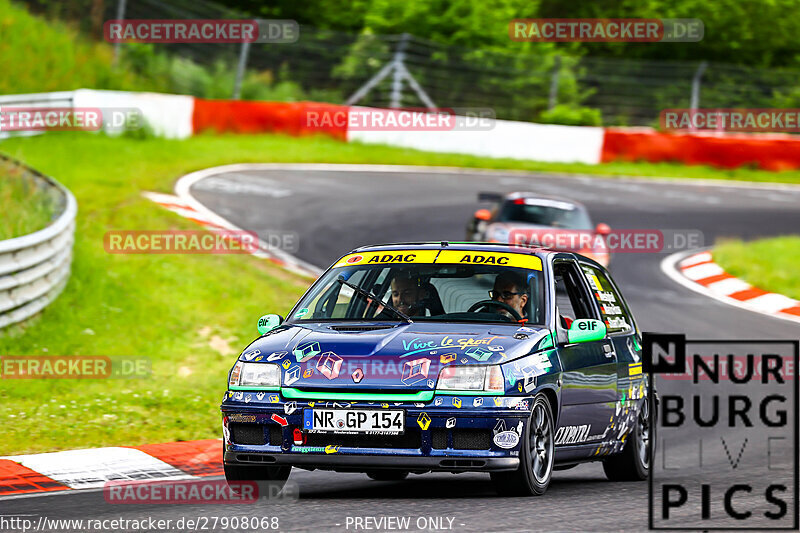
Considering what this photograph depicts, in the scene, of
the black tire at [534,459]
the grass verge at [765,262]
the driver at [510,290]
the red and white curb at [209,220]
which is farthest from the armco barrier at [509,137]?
the black tire at [534,459]

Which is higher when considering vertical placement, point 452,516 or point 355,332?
point 355,332

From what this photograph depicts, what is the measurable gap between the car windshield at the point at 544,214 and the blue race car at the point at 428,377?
9.66 meters

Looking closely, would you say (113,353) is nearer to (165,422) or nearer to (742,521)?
(165,422)

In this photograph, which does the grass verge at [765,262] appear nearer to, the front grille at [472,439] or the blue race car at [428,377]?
the blue race car at [428,377]

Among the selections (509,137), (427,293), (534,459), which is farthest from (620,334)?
(509,137)

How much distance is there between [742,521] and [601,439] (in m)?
2.01

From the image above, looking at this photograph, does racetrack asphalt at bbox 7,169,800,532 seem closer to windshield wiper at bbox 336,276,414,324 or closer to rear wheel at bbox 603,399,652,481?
rear wheel at bbox 603,399,652,481

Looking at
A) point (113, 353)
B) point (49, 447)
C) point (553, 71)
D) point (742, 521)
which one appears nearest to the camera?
point (742, 521)

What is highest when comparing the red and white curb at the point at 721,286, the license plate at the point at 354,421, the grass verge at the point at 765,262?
the license plate at the point at 354,421

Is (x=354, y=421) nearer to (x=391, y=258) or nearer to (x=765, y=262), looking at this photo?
(x=391, y=258)

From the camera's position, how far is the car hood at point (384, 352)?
6.79 m

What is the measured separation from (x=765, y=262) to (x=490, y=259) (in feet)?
44.1

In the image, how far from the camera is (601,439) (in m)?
8.12

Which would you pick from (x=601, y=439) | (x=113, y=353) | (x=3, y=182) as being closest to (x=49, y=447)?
(x=113, y=353)
